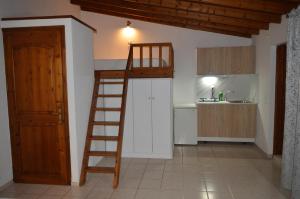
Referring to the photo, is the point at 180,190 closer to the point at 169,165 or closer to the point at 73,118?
the point at 169,165

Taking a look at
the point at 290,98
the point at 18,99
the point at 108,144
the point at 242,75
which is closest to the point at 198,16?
the point at 242,75

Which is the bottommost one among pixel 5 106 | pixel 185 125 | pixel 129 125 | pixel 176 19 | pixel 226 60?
pixel 185 125

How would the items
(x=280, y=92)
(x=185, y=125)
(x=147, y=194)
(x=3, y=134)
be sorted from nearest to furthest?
(x=147, y=194) → (x=3, y=134) → (x=280, y=92) → (x=185, y=125)

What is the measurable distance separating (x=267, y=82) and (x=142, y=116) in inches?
100

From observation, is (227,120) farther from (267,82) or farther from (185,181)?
(185,181)

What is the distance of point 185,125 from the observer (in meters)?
5.36

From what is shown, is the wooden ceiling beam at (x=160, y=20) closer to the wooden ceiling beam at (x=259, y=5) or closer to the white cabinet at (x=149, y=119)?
the white cabinet at (x=149, y=119)

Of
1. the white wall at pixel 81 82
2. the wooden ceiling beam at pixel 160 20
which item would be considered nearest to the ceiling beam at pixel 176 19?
the wooden ceiling beam at pixel 160 20

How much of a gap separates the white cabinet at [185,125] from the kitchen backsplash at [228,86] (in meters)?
0.71

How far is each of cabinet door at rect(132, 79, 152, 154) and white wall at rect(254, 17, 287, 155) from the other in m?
2.30

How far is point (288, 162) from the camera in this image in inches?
122

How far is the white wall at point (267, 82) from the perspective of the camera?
4.28 meters

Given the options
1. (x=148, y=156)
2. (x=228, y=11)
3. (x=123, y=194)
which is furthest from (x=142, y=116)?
(x=228, y=11)

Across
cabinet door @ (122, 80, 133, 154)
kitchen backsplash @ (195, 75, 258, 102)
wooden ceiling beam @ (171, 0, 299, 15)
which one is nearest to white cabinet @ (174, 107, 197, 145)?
kitchen backsplash @ (195, 75, 258, 102)
